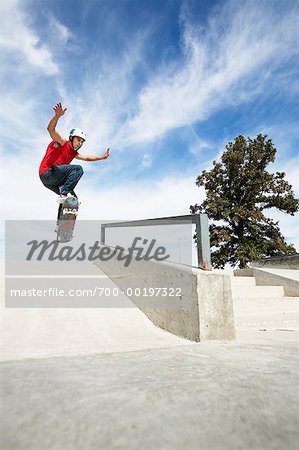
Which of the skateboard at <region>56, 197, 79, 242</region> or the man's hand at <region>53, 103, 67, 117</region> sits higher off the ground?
the man's hand at <region>53, 103, 67, 117</region>

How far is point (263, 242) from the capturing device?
16703mm

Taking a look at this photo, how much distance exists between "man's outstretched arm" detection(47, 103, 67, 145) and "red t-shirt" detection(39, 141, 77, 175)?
0.15 metres

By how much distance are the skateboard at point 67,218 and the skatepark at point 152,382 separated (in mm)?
2332

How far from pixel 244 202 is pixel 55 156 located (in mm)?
Answer: 14570

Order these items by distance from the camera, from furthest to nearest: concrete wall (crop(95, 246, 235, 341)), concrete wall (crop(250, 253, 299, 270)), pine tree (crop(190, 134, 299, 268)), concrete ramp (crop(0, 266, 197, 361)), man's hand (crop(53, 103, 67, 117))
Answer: pine tree (crop(190, 134, 299, 268)) < concrete wall (crop(250, 253, 299, 270)) < man's hand (crop(53, 103, 67, 117)) < concrete wall (crop(95, 246, 235, 341)) < concrete ramp (crop(0, 266, 197, 361))

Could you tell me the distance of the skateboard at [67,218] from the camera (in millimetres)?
5531

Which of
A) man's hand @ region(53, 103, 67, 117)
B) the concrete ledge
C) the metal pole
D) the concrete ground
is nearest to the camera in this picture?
the concrete ground

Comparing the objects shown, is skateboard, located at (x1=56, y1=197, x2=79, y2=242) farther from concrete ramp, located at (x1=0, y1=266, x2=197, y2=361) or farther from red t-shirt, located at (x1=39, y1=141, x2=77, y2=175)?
concrete ramp, located at (x1=0, y1=266, x2=197, y2=361)

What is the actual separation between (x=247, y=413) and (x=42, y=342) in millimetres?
2171

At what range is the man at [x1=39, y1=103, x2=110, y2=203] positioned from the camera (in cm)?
519

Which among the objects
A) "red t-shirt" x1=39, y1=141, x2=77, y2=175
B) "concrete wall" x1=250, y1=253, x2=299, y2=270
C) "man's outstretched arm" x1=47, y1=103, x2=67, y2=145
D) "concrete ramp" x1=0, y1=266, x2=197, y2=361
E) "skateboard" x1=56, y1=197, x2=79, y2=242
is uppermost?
"man's outstretched arm" x1=47, y1=103, x2=67, y2=145

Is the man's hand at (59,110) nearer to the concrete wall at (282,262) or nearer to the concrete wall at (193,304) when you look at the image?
the concrete wall at (193,304)

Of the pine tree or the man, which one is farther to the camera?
the pine tree

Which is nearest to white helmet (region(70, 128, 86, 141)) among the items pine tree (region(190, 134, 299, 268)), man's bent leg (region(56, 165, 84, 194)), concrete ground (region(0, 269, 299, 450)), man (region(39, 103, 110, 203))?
man (region(39, 103, 110, 203))
